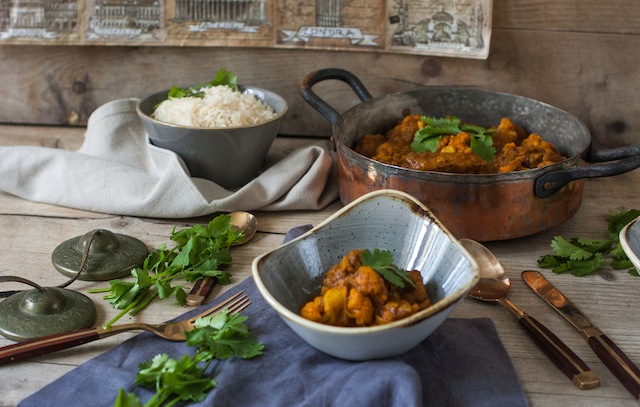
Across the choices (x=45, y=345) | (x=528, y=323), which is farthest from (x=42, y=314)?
(x=528, y=323)

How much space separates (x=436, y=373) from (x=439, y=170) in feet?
1.69

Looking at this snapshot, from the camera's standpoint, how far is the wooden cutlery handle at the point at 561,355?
4.10 ft

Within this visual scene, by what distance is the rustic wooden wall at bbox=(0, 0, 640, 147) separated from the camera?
81.8 inches

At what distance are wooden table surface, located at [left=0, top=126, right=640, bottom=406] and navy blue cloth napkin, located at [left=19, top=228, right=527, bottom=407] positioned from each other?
5 cm

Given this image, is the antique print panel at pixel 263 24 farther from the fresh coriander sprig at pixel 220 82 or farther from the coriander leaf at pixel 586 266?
the coriander leaf at pixel 586 266

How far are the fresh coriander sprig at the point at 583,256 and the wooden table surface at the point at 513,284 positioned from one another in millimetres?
18

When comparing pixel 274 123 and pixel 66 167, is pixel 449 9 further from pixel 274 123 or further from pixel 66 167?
pixel 66 167

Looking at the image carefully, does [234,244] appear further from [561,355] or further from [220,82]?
[561,355]

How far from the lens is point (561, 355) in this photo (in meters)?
1.30

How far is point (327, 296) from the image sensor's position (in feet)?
4.06

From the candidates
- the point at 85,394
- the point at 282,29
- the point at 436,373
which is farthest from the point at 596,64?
the point at 85,394

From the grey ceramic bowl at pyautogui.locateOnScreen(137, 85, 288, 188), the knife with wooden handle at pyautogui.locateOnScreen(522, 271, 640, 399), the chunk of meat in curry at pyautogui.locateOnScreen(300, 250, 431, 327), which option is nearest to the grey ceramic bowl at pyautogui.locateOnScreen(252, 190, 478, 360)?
the chunk of meat in curry at pyautogui.locateOnScreen(300, 250, 431, 327)

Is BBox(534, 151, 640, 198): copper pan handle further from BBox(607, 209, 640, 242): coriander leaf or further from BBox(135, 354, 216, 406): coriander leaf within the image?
BBox(135, 354, 216, 406): coriander leaf

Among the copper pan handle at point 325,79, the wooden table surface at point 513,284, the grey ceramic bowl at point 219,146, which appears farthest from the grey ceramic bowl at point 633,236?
the grey ceramic bowl at point 219,146
